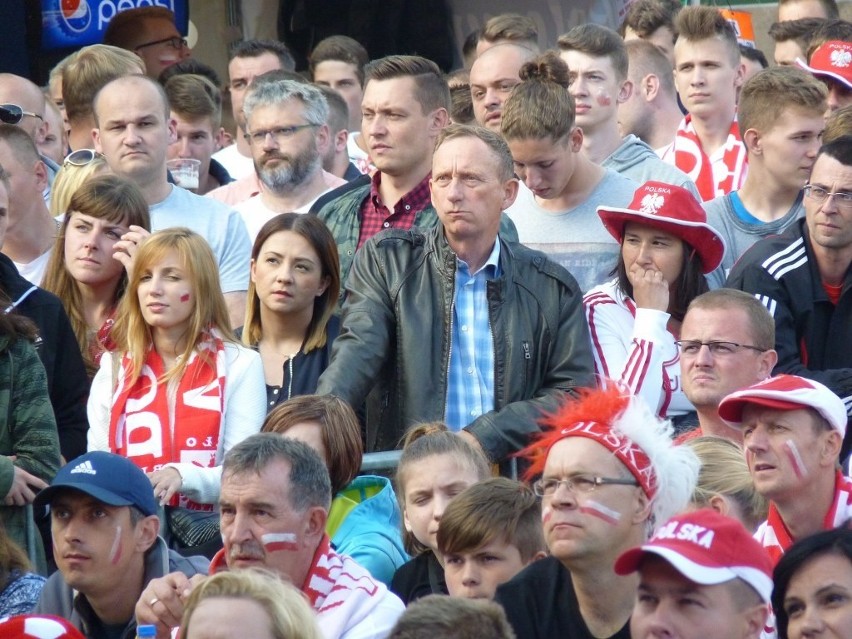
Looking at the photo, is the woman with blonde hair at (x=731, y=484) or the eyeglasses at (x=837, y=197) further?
the eyeglasses at (x=837, y=197)

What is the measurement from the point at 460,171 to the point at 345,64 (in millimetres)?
4542

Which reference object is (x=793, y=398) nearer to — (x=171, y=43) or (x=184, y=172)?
(x=184, y=172)

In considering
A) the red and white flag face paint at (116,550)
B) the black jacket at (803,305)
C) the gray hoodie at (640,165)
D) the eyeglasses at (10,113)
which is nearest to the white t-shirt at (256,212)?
the eyeglasses at (10,113)

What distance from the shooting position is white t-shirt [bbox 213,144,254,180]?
415 inches

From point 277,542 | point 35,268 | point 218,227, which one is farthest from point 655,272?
point 35,268

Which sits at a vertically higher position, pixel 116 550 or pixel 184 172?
pixel 184 172

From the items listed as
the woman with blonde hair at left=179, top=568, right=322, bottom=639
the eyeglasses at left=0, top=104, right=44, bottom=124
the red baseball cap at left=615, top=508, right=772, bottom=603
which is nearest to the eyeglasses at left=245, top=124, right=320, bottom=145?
the eyeglasses at left=0, top=104, right=44, bottom=124

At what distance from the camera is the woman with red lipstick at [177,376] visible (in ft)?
20.8

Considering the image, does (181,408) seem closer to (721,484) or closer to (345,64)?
(721,484)

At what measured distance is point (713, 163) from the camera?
9172 millimetres

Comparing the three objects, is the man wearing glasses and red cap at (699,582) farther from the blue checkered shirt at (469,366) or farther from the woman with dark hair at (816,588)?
the blue checkered shirt at (469,366)

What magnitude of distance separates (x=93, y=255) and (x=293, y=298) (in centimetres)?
91

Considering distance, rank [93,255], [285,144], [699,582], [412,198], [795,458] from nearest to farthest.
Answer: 1. [699,582]
2. [795,458]
3. [93,255]
4. [412,198]
5. [285,144]

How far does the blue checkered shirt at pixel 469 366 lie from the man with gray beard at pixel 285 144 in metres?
2.20
